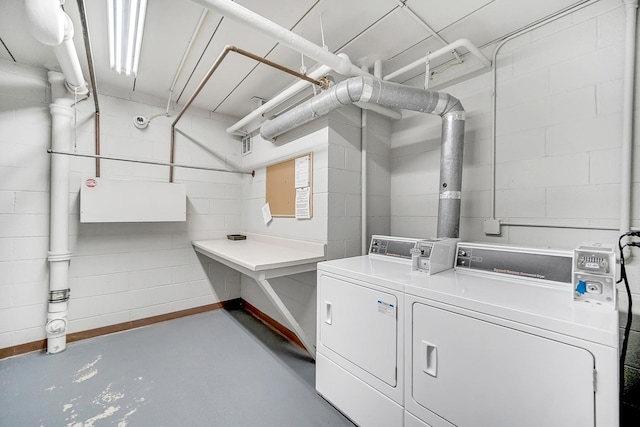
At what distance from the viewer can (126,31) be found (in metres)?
1.74

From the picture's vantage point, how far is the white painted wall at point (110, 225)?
7.37 ft

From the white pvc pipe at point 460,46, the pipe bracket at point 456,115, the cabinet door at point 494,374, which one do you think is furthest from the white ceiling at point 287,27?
the cabinet door at point 494,374

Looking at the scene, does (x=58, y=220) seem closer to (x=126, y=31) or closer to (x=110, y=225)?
(x=110, y=225)

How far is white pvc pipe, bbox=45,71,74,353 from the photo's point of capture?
230cm

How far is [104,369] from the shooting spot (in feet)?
6.84

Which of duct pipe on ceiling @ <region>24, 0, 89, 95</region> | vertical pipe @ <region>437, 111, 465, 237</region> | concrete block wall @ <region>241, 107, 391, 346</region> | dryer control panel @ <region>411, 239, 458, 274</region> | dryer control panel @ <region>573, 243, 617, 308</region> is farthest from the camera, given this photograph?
concrete block wall @ <region>241, 107, 391, 346</region>

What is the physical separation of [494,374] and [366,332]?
0.62 metres

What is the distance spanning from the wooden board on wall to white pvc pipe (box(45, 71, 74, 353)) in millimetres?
1834

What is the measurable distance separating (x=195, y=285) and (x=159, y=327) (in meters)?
0.55

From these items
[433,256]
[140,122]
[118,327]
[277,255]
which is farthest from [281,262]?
[140,122]

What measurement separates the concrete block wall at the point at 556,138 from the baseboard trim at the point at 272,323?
184 centimetres

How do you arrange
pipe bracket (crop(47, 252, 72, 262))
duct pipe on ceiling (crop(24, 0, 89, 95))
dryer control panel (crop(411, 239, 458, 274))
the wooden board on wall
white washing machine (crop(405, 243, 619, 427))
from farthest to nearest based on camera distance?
the wooden board on wall, pipe bracket (crop(47, 252, 72, 262)), dryer control panel (crop(411, 239, 458, 274)), duct pipe on ceiling (crop(24, 0, 89, 95)), white washing machine (crop(405, 243, 619, 427))

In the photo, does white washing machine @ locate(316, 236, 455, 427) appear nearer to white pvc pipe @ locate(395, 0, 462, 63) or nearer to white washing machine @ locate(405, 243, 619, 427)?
white washing machine @ locate(405, 243, 619, 427)

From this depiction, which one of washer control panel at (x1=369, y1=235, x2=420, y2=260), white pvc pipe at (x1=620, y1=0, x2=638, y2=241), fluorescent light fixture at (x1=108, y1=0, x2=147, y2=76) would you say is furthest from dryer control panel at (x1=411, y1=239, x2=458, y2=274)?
fluorescent light fixture at (x1=108, y1=0, x2=147, y2=76)
